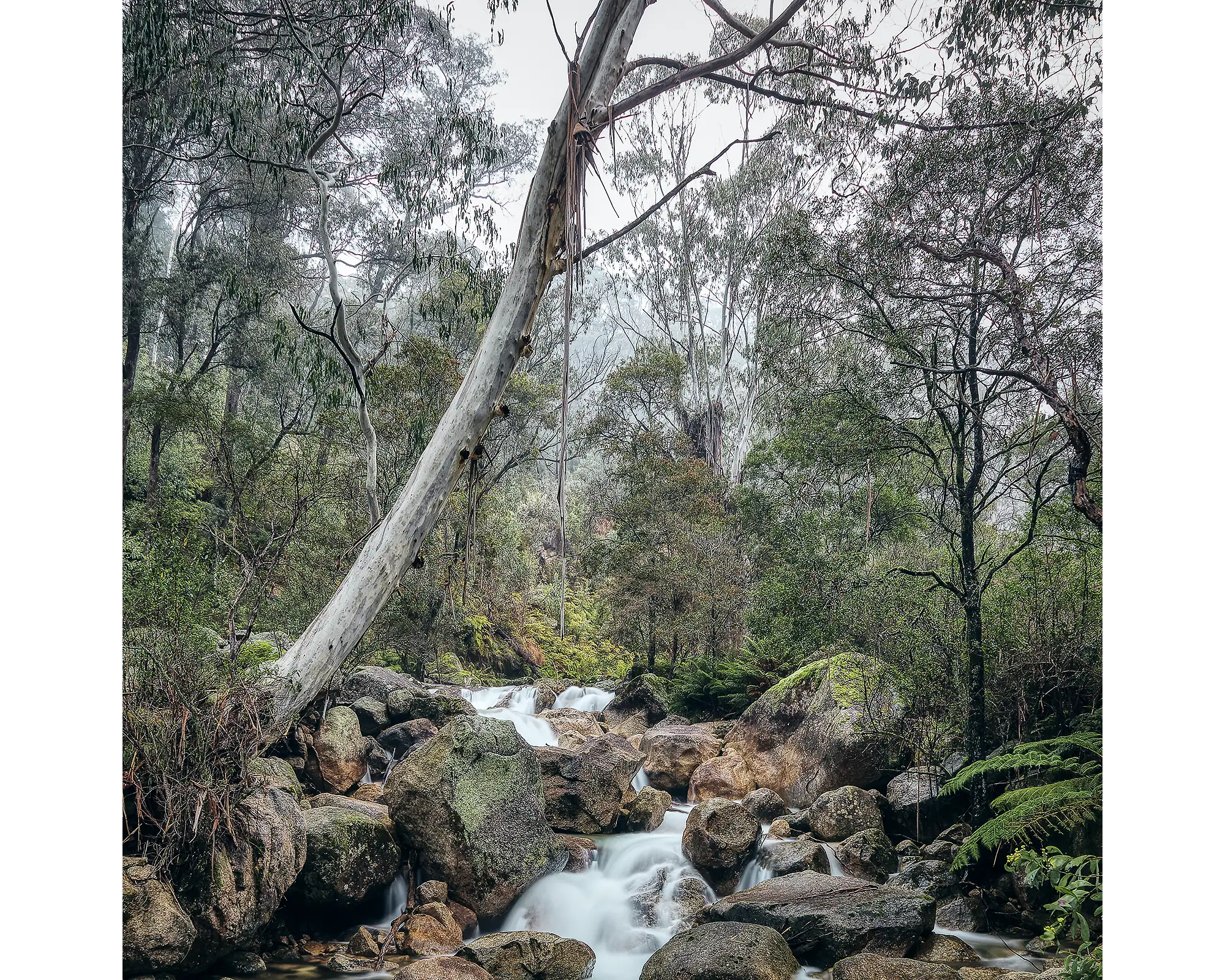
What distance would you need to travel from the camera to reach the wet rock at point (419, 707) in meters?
8.51

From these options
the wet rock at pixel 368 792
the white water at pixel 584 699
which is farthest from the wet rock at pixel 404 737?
the white water at pixel 584 699

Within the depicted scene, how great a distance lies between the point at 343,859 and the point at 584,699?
839 centimetres

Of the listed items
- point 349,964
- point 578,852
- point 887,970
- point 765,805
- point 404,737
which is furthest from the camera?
point 404,737

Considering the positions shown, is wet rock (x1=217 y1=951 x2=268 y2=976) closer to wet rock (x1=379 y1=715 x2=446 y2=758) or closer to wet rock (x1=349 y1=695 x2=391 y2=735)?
wet rock (x1=379 y1=715 x2=446 y2=758)

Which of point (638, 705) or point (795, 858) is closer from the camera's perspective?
point (795, 858)

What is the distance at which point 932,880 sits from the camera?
491cm

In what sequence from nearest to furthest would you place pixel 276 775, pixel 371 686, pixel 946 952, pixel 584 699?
1. pixel 946 952
2. pixel 276 775
3. pixel 371 686
4. pixel 584 699

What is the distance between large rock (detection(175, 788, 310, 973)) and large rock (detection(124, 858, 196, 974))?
160mm

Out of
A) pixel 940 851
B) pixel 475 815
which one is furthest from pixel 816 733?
pixel 475 815

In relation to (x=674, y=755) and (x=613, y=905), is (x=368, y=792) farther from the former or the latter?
(x=674, y=755)
